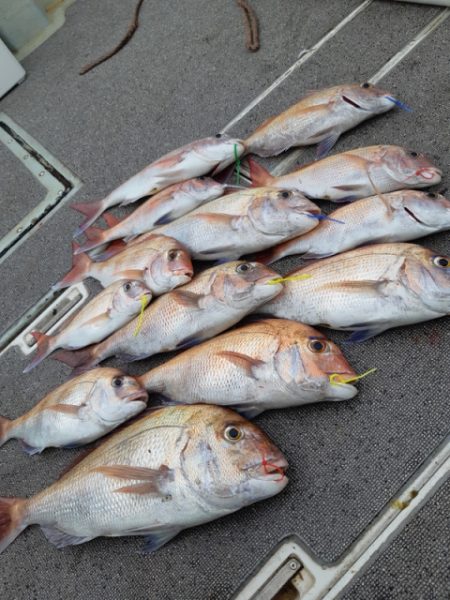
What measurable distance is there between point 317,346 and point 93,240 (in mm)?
1313

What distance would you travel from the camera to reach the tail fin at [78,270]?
2396mm

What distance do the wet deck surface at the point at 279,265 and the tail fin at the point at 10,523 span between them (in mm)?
63

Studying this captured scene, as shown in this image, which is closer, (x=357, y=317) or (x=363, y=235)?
(x=357, y=317)

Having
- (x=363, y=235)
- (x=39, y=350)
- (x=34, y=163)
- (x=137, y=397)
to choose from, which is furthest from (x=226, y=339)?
(x=34, y=163)

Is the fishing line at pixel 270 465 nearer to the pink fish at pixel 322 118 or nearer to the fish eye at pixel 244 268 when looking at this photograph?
the fish eye at pixel 244 268

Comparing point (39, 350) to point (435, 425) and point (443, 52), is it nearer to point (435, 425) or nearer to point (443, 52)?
point (435, 425)

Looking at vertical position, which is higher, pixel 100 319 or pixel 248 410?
pixel 100 319

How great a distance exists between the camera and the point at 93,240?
8.16 feet

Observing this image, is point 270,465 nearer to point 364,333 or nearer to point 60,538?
point 364,333

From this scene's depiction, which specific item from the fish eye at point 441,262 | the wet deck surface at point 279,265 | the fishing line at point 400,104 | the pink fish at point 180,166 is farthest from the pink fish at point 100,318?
the fishing line at point 400,104

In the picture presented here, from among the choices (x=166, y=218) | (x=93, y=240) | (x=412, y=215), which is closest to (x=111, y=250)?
(x=93, y=240)

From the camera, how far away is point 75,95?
3.32m

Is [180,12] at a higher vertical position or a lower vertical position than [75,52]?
lower

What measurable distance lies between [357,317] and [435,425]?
1.46 ft
